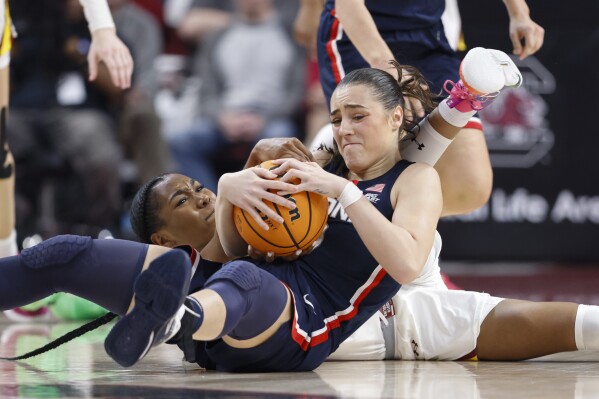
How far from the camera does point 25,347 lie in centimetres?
405

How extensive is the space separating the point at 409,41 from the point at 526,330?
1.43 meters

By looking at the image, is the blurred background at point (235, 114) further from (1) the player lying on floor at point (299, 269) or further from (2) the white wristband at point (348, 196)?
(2) the white wristband at point (348, 196)

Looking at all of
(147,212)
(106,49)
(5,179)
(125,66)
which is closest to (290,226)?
(147,212)

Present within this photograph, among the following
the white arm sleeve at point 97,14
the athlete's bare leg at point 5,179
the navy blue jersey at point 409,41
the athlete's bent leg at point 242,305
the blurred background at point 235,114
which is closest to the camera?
the athlete's bent leg at point 242,305

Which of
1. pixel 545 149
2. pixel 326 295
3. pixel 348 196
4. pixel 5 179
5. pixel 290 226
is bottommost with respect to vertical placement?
pixel 545 149

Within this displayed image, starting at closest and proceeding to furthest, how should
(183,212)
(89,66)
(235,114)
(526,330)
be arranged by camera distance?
(183,212) < (526,330) < (89,66) < (235,114)

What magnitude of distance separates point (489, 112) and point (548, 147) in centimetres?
57

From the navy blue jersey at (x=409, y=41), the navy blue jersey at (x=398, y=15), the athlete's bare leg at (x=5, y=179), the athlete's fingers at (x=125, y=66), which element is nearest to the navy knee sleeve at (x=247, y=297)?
the athlete's fingers at (x=125, y=66)

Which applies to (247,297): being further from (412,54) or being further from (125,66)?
(412,54)

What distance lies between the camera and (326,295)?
3.24 metres

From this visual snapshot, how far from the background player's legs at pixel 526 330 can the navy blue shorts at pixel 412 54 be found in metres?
1.16

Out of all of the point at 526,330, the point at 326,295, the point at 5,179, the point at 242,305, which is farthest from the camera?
the point at 5,179

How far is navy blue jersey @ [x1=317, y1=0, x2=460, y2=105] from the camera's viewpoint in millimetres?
4371

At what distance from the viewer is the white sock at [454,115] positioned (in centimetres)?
344
